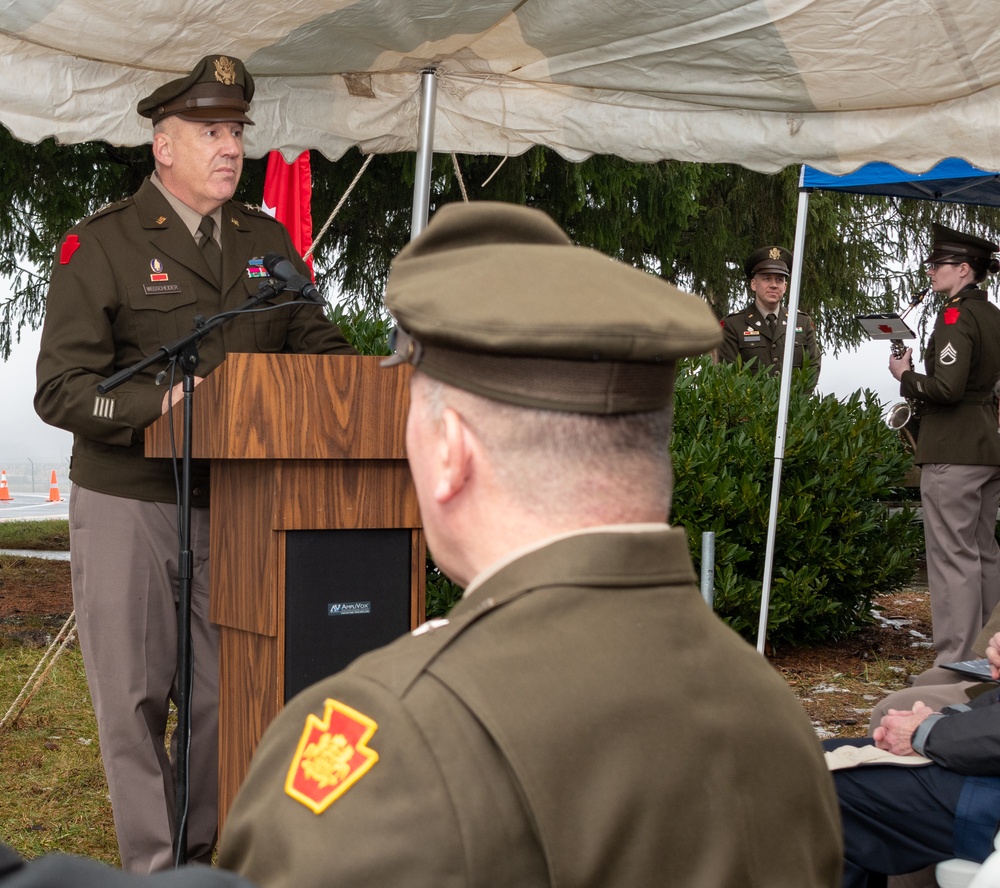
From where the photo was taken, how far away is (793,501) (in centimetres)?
719

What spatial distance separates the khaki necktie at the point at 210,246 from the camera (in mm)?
3486

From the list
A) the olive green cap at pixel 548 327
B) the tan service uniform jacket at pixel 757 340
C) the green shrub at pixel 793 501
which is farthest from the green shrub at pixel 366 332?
the olive green cap at pixel 548 327

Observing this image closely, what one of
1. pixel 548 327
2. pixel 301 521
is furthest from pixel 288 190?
pixel 548 327

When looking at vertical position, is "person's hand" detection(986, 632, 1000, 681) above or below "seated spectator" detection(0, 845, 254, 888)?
below

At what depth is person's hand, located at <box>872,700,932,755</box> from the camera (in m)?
3.10

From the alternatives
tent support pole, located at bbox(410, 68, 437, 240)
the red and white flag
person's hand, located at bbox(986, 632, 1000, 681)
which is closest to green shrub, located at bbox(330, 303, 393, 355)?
the red and white flag

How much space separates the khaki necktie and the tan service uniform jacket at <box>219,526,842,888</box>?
2441mm

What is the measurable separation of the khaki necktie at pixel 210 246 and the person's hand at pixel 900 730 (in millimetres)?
2184

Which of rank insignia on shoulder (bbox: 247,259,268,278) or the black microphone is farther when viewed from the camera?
rank insignia on shoulder (bbox: 247,259,268,278)

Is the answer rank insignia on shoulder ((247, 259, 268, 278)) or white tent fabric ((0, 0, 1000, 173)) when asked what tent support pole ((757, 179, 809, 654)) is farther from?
rank insignia on shoulder ((247, 259, 268, 278))

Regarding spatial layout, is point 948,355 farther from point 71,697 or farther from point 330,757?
point 330,757

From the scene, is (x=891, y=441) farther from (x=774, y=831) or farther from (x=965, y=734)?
(x=774, y=831)

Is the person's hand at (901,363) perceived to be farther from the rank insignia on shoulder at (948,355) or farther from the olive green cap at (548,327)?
the olive green cap at (548,327)

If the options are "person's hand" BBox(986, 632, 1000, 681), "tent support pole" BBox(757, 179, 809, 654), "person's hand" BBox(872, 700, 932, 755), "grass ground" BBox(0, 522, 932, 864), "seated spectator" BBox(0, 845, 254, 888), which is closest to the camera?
"seated spectator" BBox(0, 845, 254, 888)
